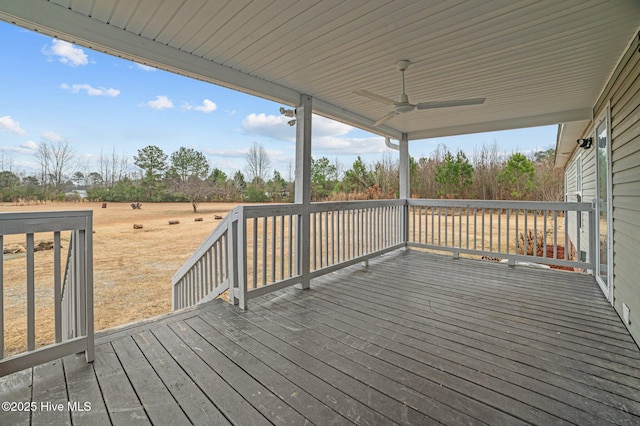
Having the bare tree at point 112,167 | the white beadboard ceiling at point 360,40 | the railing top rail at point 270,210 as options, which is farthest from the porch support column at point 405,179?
the bare tree at point 112,167

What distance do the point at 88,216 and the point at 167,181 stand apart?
3415 millimetres

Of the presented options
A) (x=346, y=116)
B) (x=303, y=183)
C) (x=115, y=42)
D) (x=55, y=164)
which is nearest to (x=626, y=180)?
(x=303, y=183)

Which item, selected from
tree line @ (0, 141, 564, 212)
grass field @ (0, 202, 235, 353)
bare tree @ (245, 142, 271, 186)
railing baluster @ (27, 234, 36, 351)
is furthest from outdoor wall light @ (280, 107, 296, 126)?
railing baluster @ (27, 234, 36, 351)

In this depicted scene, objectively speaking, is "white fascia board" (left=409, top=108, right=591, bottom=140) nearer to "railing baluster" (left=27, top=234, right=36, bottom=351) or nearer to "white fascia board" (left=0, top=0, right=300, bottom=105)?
"white fascia board" (left=0, top=0, right=300, bottom=105)

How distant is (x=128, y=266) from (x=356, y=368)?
5.74 m

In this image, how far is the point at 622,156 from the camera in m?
2.64

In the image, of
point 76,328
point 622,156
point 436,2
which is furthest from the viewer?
point 622,156

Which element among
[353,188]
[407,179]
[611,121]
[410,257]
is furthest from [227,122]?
[611,121]

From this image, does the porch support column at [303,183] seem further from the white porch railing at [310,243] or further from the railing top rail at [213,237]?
the railing top rail at [213,237]

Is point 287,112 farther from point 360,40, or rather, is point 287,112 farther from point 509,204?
point 509,204

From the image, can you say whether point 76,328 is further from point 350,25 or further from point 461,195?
point 461,195

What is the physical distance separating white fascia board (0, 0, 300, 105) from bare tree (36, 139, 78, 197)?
153cm

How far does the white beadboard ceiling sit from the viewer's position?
6.69ft

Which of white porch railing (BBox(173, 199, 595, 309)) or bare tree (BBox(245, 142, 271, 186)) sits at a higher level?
bare tree (BBox(245, 142, 271, 186))
